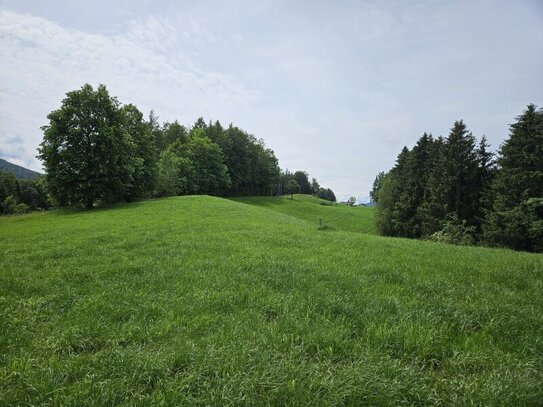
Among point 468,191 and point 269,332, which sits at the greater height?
point 468,191

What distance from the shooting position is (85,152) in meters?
38.0

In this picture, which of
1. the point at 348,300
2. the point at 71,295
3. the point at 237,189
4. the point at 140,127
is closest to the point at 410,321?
the point at 348,300

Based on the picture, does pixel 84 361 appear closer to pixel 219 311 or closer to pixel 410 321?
pixel 219 311

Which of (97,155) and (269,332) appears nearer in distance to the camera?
(269,332)

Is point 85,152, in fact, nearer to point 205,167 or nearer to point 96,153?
Result: point 96,153

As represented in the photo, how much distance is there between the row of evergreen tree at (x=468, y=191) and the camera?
30.6m

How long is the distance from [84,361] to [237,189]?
93715mm

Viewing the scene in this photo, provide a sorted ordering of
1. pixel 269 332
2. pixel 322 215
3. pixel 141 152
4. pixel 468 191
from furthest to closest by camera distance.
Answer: pixel 322 215, pixel 141 152, pixel 468 191, pixel 269 332

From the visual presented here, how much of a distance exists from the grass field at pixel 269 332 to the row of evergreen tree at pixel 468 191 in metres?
16.8

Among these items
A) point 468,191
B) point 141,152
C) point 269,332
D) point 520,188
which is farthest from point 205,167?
point 269,332

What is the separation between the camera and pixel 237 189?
320 ft

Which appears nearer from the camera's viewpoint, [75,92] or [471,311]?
[471,311]

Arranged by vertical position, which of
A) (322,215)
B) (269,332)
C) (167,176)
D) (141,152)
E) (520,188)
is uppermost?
(141,152)

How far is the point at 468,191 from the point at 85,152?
4816 cm
